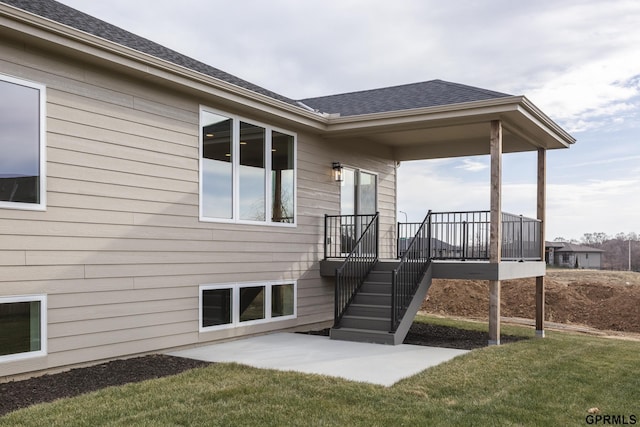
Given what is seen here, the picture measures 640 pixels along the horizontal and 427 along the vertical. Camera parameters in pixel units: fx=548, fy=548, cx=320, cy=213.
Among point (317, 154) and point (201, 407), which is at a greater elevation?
point (317, 154)

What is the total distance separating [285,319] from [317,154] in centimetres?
305

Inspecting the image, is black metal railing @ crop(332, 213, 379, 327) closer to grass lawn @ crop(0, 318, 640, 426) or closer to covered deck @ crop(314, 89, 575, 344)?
covered deck @ crop(314, 89, 575, 344)

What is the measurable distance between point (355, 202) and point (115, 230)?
5.88 metres

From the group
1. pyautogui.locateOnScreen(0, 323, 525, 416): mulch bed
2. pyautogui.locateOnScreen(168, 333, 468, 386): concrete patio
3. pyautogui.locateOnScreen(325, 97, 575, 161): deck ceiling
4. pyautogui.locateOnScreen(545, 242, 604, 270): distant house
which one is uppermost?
pyautogui.locateOnScreen(325, 97, 575, 161): deck ceiling

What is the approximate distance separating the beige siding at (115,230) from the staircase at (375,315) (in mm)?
1445

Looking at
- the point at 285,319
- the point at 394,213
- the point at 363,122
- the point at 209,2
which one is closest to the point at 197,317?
the point at 285,319

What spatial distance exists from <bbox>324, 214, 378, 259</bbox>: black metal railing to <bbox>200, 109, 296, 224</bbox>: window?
110 cm

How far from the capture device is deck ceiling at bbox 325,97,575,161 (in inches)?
327

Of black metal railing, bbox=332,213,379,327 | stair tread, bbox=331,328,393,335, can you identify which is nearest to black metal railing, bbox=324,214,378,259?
black metal railing, bbox=332,213,379,327

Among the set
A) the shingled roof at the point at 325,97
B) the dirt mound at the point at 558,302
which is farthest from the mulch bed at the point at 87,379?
the dirt mound at the point at 558,302

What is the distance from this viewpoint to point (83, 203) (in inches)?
241

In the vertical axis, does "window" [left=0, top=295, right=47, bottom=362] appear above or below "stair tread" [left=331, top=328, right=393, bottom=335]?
above

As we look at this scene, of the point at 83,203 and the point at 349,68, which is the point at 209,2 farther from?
the point at 83,203

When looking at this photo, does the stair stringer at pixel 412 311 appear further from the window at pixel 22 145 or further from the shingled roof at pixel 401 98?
the window at pixel 22 145
